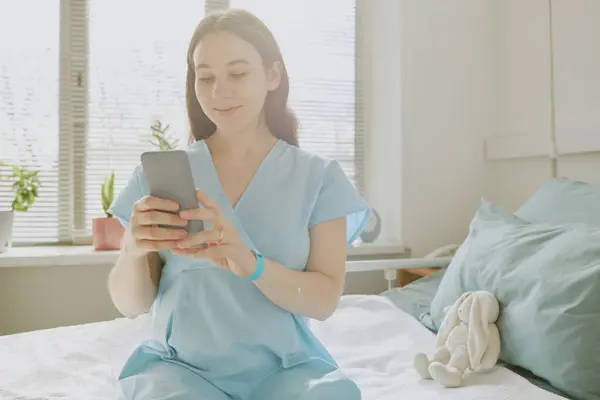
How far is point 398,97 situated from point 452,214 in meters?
0.54

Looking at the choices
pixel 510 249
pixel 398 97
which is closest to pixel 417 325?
pixel 510 249

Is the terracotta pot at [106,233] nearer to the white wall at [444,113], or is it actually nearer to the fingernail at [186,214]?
the white wall at [444,113]

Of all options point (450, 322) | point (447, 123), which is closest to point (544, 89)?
point (447, 123)

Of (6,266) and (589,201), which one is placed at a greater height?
(589,201)

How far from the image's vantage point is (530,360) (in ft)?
3.69

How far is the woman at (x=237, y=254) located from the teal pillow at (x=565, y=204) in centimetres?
73

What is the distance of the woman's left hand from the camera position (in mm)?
799

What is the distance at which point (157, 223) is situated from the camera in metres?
0.80

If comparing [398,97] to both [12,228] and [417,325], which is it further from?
[12,228]

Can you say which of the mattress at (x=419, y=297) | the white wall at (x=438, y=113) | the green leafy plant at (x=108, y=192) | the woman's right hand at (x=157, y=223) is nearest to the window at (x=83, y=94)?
the green leafy plant at (x=108, y=192)

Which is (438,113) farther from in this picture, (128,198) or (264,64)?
(128,198)

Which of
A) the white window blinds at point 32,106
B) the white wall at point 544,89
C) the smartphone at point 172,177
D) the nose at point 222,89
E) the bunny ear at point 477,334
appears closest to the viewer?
the smartphone at point 172,177

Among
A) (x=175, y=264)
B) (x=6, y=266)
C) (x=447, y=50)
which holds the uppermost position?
(x=447, y=50)

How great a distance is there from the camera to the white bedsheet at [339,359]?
3.54ft
